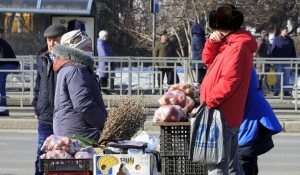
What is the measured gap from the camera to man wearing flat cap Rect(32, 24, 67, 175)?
684 centimetres

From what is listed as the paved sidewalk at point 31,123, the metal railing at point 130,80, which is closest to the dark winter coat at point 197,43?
the metal railing at point 130,80

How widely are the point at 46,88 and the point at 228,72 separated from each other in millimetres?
2098

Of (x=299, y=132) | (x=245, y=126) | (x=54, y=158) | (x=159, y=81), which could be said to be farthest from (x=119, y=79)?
(x=54, y=158)

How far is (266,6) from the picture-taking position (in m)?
31.8

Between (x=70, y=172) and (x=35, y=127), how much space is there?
8.84 meters

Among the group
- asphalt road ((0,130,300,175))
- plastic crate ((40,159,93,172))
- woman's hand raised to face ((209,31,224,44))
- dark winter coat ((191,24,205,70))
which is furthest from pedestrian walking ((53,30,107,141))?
dark winter coat ((191,24,205,70))

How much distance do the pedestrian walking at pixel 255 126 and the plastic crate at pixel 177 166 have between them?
2.87 feet

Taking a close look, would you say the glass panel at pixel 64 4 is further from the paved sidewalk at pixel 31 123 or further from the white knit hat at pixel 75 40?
the white knit hat at pixel 75 40

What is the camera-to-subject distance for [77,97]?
5.93 metres

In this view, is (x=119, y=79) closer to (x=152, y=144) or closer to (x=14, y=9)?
(x=14, y=9)

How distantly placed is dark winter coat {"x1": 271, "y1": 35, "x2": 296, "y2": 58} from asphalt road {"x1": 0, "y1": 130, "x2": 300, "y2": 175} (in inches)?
248

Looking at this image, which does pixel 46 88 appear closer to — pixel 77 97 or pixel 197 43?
pixel 77 97

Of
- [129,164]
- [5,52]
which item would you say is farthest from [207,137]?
[5,52]

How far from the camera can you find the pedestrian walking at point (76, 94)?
5938mm
